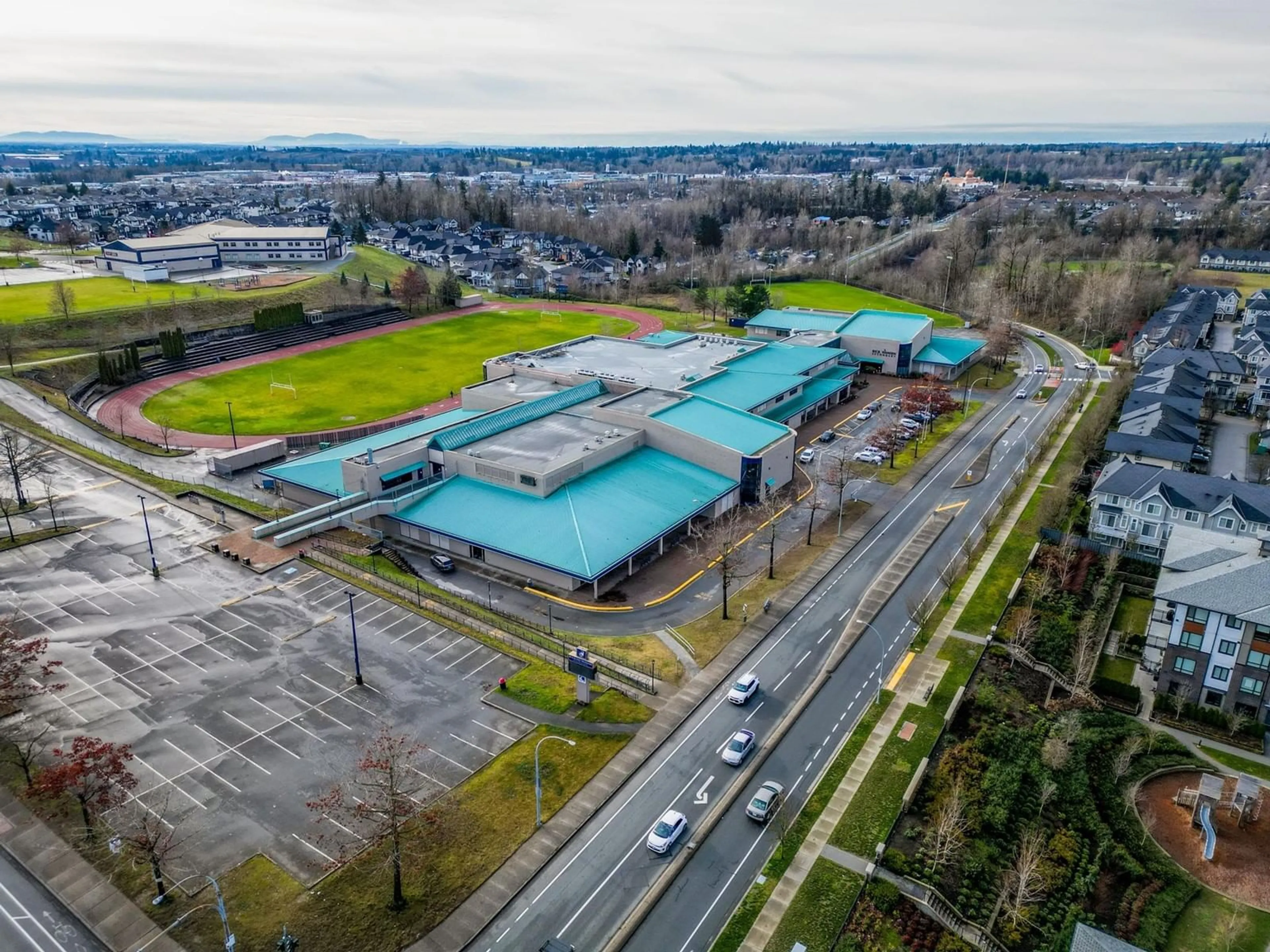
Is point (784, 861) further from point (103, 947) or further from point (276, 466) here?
point (276, 466)

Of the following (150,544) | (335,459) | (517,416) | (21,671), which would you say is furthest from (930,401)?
(21,671)

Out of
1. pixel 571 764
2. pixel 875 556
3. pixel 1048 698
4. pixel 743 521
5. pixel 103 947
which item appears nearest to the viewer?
pixel 103 947

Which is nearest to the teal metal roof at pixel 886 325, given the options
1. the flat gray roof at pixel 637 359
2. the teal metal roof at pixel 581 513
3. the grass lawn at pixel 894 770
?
the flat gray roof at pixel 637 359

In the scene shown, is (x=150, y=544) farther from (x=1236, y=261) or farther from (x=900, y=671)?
(x=1236, y=261)

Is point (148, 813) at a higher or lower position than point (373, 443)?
lower

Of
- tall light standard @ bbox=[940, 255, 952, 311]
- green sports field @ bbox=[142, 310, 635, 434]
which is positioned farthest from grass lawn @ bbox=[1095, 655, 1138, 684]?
tall light standard @ bbox=[940, 255, 952, 311]

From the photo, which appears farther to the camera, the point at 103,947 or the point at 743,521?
the point at 743,521

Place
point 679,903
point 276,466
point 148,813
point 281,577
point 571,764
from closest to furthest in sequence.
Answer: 1. point 679,903
2. point 148,813
3. point 571,764
4. point 281,577
5. point 276,466

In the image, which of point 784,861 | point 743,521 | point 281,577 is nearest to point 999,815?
point 784,861
